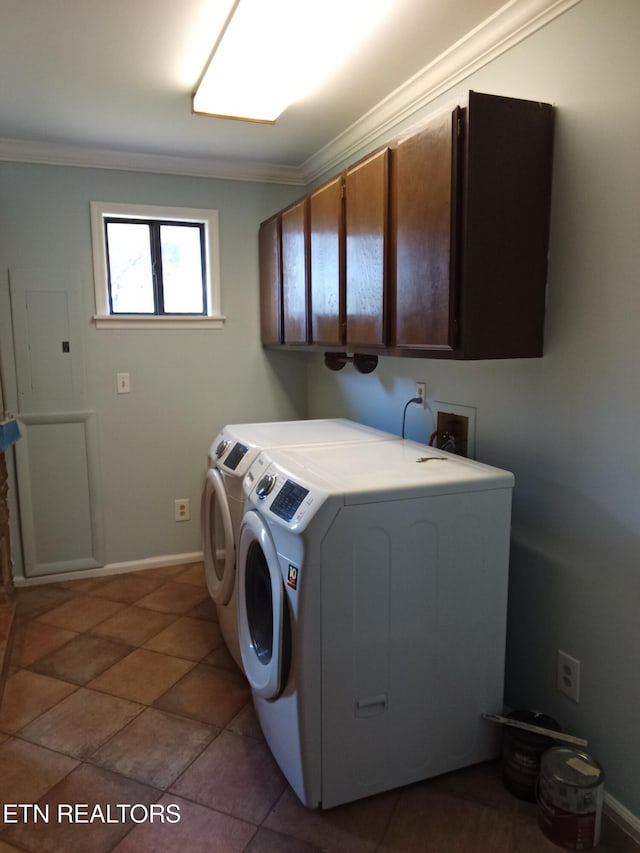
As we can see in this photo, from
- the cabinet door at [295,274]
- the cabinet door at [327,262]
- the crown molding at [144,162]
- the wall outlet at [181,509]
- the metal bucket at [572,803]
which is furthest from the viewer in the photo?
the wall outlet at [181,509]

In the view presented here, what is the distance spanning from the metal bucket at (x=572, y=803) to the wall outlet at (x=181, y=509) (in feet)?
7.84

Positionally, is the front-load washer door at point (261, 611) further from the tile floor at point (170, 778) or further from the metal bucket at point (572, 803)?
the metal bucket at point (572, 803)

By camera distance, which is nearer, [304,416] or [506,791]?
[506,791]

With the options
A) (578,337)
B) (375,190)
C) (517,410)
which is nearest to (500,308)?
(578,337)

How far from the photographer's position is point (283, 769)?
1.73 metres

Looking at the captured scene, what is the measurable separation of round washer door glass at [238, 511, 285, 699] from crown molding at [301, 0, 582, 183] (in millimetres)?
1685

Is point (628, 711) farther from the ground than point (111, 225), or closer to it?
closer to it

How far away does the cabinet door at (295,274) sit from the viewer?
2672 mm

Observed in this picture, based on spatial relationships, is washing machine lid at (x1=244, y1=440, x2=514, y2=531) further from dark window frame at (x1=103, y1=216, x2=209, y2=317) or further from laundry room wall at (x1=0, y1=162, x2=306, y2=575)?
dark window frame at (x1=103, y1=216, x2=209, y2=317)

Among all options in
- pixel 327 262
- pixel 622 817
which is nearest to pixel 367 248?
pixel 327 262

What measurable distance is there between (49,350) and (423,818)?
8.81ft

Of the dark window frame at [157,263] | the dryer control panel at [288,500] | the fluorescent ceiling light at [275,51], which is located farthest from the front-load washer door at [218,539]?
the fluorescent ceiling light at [275,51]

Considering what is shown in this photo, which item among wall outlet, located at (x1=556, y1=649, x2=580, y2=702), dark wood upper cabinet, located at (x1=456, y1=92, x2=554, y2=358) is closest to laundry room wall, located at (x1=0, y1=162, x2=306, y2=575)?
dark wood upper cabinet, located at (x1=456, y1=92, x2=554, y2=358)

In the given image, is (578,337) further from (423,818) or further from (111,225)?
(111,225)
